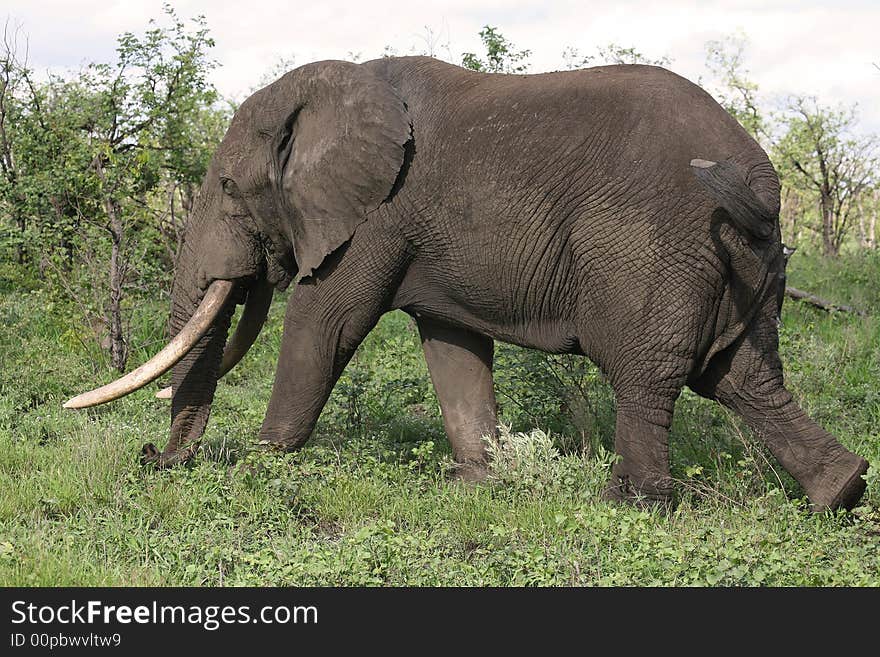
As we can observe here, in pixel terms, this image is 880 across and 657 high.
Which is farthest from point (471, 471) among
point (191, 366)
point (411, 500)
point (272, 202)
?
point (272, 202)

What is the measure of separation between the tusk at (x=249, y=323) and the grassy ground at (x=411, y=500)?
487 millimetres

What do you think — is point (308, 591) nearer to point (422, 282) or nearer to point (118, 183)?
point (422, 282)

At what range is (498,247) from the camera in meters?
5.75

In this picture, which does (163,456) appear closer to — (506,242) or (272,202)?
(272,202)

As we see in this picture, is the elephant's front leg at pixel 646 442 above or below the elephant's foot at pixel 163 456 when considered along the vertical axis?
above

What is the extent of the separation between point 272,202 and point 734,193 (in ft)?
8.52

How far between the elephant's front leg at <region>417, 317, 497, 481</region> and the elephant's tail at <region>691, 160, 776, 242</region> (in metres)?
2.02

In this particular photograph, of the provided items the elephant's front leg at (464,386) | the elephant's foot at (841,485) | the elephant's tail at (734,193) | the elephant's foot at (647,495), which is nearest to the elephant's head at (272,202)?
the elephant's front leg at (464,386)

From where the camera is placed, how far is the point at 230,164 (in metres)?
6.35

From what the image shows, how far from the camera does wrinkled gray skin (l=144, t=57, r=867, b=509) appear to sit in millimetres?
5273

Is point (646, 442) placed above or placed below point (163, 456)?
above

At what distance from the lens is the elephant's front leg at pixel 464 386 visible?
21.8 ft

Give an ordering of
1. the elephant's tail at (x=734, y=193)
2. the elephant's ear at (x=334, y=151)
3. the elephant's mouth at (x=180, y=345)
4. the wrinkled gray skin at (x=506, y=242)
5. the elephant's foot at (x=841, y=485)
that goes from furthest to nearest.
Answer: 1. the elephant's mouth at (x=180, y=345)
2. the elephant's ear at (x=334, y=151)
3. the elephant's foot at (x=841, y=485)
4. the wrinkled gray skin at (x=506, y=242)
5. the elephant's tail at (x=734, y=193)

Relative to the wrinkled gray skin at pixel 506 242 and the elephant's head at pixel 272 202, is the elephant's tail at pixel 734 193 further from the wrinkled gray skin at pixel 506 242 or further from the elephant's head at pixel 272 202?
the elephant's head at pixel 272 202
